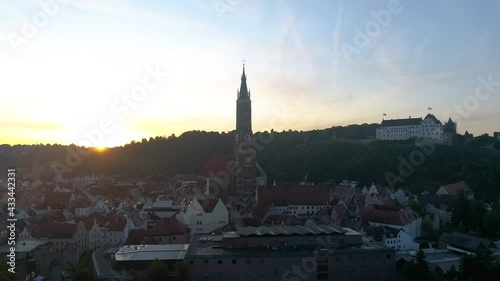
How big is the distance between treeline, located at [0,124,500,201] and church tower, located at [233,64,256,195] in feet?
60.0

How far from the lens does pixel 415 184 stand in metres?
53.8

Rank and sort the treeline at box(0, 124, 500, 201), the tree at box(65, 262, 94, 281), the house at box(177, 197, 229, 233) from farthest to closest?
the treeline at box(0, 124, 500, 201) → the house at box(177, 197, 229, 233) → the tree at box(65, 262, 94, 281)

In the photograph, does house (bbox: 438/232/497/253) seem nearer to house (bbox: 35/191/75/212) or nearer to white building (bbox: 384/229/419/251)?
white building (bbox: 384/229/419/251)

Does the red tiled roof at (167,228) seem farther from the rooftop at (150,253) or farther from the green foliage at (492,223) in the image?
the green foliage at (492,223)

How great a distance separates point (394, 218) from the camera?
1218 inches

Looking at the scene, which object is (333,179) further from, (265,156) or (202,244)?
(202,244)

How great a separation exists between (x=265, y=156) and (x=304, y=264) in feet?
223

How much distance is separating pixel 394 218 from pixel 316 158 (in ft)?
151

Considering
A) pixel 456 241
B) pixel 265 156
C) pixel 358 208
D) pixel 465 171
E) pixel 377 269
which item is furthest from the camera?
pixel 265 156

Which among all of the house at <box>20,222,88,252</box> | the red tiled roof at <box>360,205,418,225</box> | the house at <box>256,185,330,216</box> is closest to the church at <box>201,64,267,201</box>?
the house at <box>256,185,330,216</box>

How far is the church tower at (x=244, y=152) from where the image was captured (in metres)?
47.9

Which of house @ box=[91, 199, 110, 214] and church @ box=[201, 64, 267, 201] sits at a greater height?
church @ box=[201, 64, 267, 201]

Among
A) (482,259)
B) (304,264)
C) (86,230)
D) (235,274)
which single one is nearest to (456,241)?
(482,259)

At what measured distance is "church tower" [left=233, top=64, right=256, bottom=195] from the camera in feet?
157
